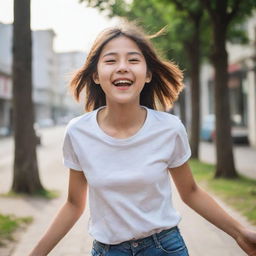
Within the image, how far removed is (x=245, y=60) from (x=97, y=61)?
24632mm

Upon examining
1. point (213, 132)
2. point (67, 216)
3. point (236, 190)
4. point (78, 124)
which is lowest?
point (213, 132)

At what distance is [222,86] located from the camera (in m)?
11.2

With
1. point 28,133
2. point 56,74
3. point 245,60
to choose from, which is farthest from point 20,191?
point 56,74

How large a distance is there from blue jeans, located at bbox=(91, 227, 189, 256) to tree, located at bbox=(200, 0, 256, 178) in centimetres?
924

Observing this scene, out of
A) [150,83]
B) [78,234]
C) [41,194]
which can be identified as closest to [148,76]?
[150,83]

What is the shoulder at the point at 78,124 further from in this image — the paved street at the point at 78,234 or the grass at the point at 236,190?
the grass at the point at 236,190

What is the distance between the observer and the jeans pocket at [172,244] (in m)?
2.11

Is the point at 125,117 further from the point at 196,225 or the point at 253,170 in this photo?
the point at 253,170

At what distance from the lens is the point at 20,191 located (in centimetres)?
920

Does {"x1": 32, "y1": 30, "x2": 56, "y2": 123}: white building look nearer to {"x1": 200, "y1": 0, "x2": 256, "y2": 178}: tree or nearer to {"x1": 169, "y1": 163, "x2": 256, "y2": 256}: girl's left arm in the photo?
{"x1": 200, "y1": 0, "x2": 256, "y2": 178}: tree

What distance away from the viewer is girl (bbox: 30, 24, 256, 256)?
204 centimetres

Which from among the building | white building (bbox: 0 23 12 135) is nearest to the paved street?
the building

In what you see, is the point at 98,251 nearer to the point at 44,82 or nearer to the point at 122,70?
the point at 122,70

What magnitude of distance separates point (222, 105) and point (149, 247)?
9.44m
